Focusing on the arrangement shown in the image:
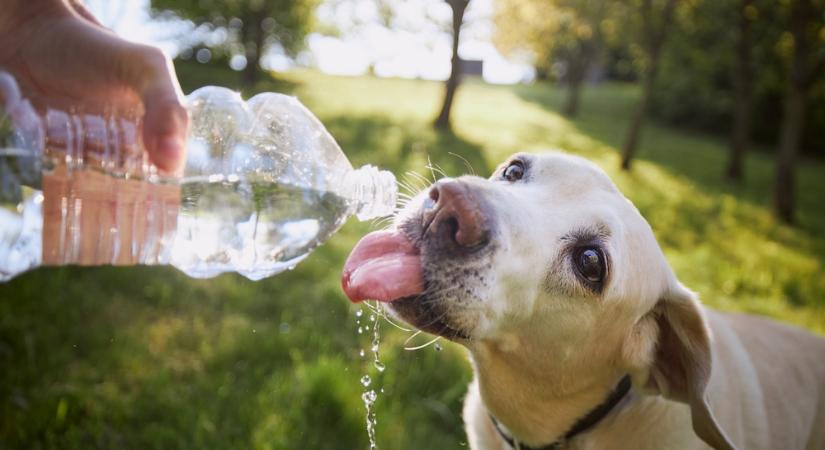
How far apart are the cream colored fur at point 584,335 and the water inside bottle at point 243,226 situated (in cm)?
79

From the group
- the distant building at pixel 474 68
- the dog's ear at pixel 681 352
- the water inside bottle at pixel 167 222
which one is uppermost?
the water inside bottle at pixel 167 222

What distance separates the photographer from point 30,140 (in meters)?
2.17

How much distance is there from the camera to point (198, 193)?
9.07 feet

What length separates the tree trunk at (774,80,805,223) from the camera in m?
12.6

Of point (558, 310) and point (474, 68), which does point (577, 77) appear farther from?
point (558, 310)

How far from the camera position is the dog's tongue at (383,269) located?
1.93m

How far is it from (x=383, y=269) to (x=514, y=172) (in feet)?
3.41

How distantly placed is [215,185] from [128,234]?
398 millimetres

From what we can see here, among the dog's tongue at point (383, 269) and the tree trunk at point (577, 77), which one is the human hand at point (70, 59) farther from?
the tree trunk at point (577, 77)

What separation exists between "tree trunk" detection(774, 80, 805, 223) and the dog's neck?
1176 cm

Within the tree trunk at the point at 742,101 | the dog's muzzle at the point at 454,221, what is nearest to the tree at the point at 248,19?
the tree trunk at the point at 742,101

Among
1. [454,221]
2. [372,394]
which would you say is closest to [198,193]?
[372,394]

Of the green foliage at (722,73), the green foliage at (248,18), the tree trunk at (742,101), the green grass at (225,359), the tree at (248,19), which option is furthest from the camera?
the green foliage at (248,18)

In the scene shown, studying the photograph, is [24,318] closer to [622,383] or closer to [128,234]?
[128,234]
